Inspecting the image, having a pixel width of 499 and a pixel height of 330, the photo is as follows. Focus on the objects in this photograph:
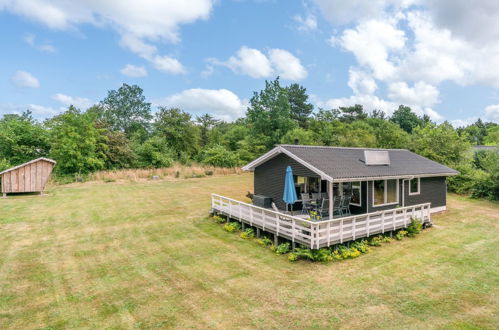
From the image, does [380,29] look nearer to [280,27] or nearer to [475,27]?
[475,27]

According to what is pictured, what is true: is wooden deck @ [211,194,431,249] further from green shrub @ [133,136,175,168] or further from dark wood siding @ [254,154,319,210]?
green shrub @ [133,136,175,168]

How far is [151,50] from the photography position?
27.2 m

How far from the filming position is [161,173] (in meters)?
27.3

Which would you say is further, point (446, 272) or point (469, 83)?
point (469, 83)

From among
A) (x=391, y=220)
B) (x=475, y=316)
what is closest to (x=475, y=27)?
(x=391, y=220)

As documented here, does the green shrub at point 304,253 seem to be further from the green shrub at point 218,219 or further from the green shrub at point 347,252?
the green shrub at point 218,219

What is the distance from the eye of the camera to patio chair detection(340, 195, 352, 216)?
10.8 m

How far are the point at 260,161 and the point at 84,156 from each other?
21.1m

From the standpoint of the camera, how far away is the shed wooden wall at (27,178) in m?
16.8

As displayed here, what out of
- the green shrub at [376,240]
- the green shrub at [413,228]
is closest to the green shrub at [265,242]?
the green shrub at [376,240]

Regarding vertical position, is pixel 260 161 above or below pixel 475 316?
above

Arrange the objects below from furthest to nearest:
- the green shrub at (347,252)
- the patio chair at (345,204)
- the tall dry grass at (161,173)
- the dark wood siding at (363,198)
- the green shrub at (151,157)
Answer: the green shrub at (151,157), the tall dry grass at (161,173), the dark wood siding at (363,198), the patio chair at (345,204), the green shrub at (347,252)

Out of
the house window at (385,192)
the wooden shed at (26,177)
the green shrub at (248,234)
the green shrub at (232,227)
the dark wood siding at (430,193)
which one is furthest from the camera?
the wooden shed at (26,177)

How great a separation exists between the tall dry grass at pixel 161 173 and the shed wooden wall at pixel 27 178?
21.5 feet
